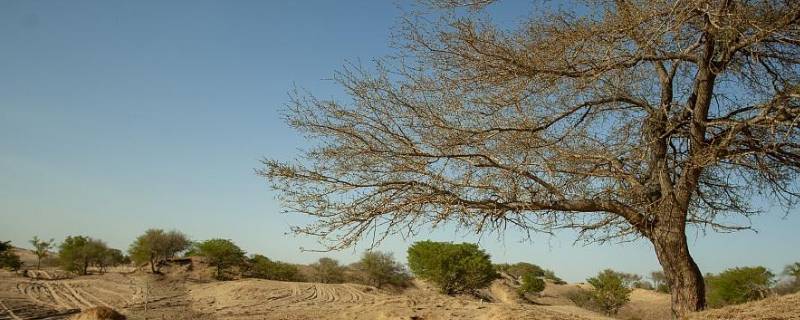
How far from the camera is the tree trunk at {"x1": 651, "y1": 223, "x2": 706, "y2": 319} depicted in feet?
20.2

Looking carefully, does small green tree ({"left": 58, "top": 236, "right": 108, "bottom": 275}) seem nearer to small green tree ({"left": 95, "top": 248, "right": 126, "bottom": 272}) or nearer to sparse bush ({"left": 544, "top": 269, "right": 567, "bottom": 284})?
small green tree ({"left": 95, "top": 248, "right": 126, "bottom": 272})

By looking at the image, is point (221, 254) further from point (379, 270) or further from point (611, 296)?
point (611, 296)

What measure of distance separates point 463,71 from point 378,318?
5.65 metres

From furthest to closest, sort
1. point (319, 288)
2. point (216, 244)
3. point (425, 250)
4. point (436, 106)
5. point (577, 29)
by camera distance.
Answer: point (216, 244), point (425, 250), point (319, 288), point (436, 106), point (577, 29)

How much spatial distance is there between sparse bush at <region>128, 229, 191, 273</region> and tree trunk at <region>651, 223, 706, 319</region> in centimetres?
3576

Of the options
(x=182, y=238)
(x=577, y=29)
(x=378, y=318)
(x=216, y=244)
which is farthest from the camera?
(x=182, y=238)

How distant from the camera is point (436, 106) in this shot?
6176 mm

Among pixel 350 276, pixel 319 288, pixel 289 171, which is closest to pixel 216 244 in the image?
pixel 350 276

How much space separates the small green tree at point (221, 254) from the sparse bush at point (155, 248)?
268 cm

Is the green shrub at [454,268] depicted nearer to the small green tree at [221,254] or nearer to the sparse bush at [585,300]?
the sparse bush at [585,300]

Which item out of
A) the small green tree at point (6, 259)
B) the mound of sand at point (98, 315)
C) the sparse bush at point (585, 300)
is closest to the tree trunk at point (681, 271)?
the mound of sand at point (98, 315)

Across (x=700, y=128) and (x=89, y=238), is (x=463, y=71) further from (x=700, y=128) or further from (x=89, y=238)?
(x=89, y=238)

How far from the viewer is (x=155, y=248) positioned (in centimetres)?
3772

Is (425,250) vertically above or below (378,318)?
above
